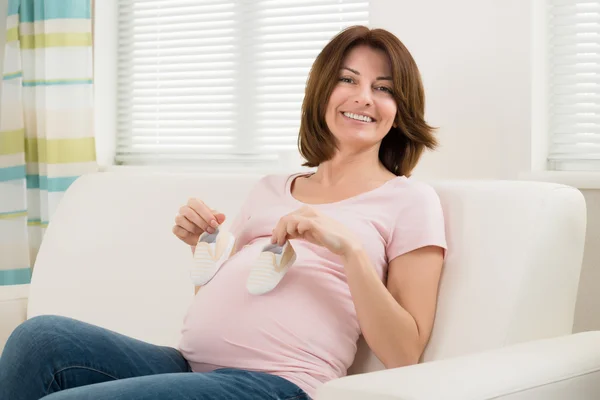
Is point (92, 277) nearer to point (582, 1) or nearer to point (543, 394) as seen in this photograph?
point (543, 394)

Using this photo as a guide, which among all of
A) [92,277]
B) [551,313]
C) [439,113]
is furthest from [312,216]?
[439,113]

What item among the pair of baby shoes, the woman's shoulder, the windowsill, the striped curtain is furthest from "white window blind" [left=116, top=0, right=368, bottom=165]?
the pair of baby shoes

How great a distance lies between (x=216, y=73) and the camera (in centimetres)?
371

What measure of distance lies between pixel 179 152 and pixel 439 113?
1.48 meters

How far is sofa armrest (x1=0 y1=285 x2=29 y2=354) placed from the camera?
89.1 inches

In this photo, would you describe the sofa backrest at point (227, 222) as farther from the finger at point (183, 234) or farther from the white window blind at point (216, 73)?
the white window blind at point (216, 73)

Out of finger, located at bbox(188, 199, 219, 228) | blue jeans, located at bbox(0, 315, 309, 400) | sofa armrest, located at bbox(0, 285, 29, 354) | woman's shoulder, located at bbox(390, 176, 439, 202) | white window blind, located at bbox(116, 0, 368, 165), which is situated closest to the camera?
blue jeans, located at bbox(0, 315, 309, 400)

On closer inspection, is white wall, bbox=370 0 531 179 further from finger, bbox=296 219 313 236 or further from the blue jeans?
the blue jeans

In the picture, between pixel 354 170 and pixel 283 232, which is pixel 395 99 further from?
pixel 283 232

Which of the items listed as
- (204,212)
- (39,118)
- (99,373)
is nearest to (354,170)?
(204,212)

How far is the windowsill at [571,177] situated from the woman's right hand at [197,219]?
105 centimetres

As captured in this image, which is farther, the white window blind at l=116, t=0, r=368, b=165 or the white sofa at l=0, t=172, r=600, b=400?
the white window blind at l=116, t=0, r=368, b=165

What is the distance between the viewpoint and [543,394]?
1.31 m

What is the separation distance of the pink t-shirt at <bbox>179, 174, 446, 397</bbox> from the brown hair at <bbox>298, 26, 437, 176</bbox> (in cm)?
15
